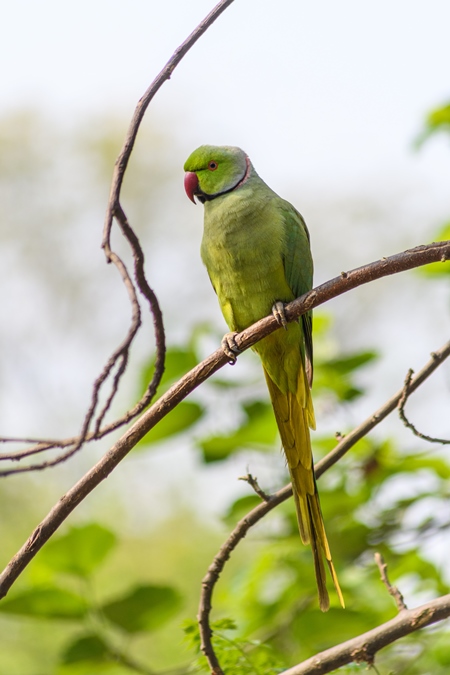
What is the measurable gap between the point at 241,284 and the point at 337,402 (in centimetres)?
56

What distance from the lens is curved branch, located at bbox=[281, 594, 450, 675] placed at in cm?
131

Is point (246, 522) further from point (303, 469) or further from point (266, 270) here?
point (266, 270)

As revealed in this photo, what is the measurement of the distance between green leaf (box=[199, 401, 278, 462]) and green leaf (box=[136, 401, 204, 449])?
7cm

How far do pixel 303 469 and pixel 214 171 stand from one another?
0.84m

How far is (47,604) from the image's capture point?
6.15ft

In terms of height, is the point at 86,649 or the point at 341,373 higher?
the point at 341,373

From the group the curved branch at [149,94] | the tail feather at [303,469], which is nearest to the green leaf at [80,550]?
the tail feather at [303,469]

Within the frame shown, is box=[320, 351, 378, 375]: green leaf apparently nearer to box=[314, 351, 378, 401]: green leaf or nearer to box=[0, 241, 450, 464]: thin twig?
box=[314, 351, 378, 401]: green leaf

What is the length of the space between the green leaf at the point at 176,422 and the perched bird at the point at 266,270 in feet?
0.84

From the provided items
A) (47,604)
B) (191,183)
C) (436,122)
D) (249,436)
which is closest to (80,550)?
(47,604)

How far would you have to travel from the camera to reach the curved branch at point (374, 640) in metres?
1.31

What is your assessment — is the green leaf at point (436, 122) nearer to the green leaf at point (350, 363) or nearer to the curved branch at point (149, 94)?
the green leaf at point (350, 363)

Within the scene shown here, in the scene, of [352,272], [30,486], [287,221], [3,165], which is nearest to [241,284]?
[287,221]

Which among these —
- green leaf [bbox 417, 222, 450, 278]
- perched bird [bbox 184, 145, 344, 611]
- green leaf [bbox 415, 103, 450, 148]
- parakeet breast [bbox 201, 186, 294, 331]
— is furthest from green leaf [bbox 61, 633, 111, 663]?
green leaf [bbox 415, 103, 450, 148]
